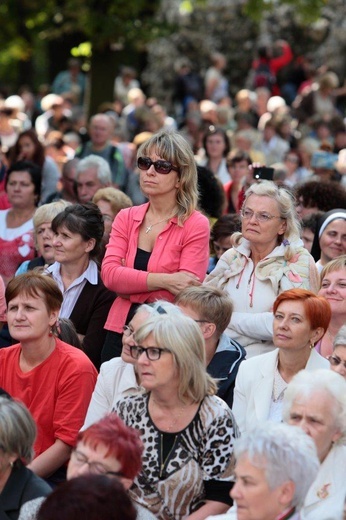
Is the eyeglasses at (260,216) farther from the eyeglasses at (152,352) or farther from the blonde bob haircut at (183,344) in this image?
the eyeglasses at (152,352)

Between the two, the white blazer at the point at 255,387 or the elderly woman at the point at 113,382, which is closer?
the elderly woman at the point at 113,382

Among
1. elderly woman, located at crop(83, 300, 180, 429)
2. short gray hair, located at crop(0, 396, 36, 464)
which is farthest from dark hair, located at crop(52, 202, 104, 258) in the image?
A: short gray hair, located at crop(0, 396, 36, 464)

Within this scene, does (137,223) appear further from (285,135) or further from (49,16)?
(49,16)

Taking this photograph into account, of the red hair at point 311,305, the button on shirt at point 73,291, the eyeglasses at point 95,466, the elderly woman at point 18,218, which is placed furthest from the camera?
the elderly woman at point 18,218

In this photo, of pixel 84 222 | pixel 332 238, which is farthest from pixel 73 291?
pixel 332 238

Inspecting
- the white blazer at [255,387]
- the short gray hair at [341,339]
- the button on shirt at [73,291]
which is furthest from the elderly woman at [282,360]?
the button on shirt at [73,291]

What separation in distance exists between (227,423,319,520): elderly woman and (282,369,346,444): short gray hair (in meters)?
0.70

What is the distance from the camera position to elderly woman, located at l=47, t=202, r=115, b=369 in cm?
823

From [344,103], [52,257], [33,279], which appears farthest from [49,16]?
[33,279]

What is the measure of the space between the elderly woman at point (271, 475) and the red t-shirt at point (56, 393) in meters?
2.01

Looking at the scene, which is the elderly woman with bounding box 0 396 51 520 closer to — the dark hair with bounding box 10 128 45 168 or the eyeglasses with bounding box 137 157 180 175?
the eyeglasses with bounding box 137 157 180 175

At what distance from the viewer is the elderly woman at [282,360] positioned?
6766 millimetres

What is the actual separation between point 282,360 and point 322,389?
112 centimetres

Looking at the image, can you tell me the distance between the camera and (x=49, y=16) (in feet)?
82.7
